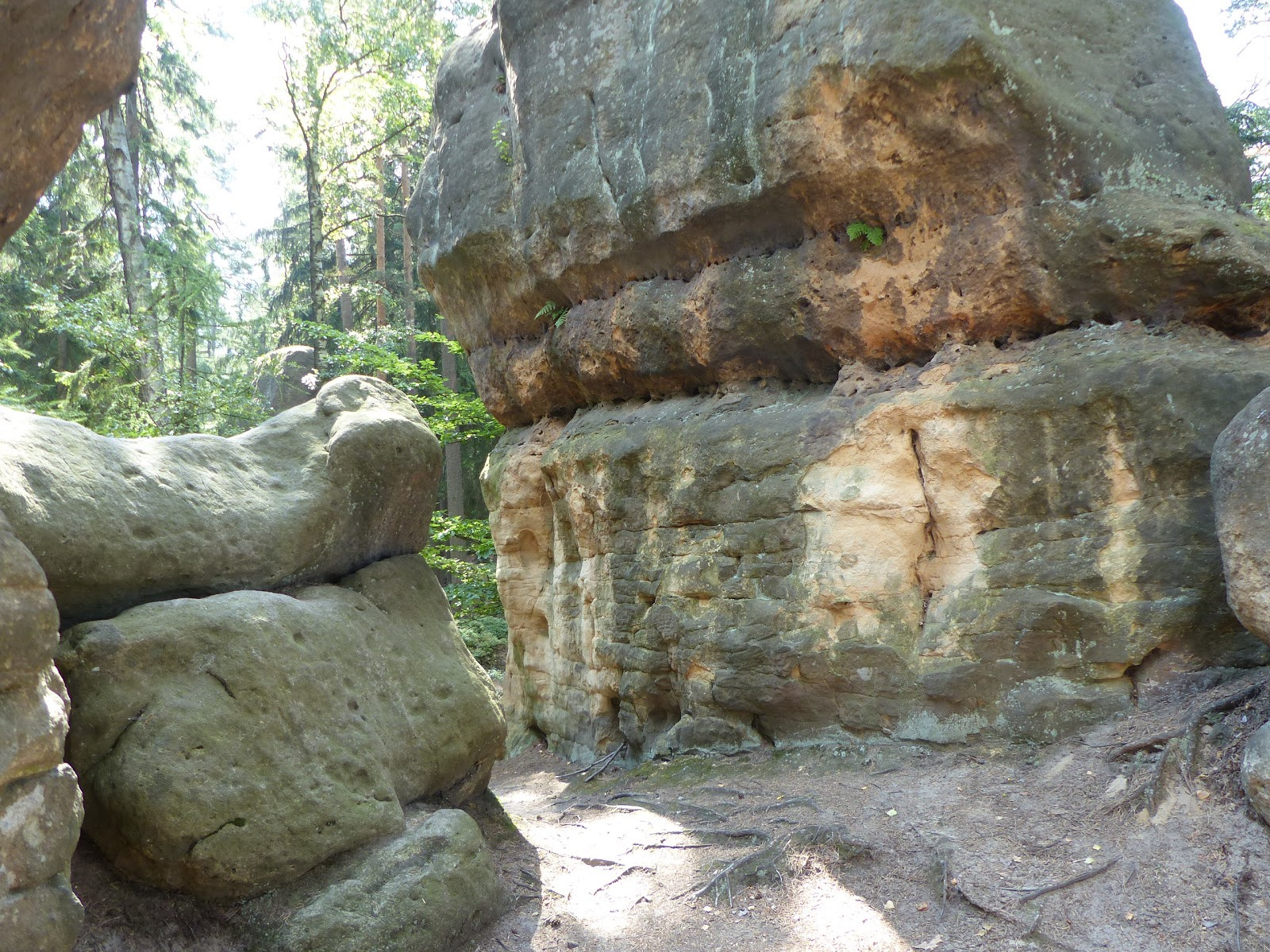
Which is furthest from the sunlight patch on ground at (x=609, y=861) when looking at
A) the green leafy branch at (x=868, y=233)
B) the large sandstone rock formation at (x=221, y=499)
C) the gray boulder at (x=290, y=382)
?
the gray boulder at (x=290, y=382)

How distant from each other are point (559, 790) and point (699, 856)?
117 inches

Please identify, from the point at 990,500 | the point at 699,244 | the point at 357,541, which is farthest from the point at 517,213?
the point at 990,500

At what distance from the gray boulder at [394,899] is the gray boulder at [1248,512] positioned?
4.18 m

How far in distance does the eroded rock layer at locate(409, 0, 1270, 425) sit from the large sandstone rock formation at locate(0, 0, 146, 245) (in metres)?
5.03

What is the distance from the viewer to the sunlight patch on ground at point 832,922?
14.1 feet

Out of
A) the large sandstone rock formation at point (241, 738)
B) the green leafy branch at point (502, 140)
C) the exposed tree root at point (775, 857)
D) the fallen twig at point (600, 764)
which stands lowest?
the fallen twig at point (600, 764)

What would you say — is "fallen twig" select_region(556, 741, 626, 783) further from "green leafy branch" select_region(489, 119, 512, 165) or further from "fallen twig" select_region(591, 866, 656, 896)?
"green leafy branch" select_region(489, 119, 512, 165)

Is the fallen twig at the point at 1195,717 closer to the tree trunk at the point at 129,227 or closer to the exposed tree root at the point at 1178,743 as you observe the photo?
the exposed tree root at the point at 1178,743

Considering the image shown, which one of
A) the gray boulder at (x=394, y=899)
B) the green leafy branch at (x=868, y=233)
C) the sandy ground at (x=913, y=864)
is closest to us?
the gray boulder at (x=394, y=899)

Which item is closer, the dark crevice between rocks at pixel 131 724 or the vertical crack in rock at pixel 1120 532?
the dark crevice between rocks at pixel 131 724

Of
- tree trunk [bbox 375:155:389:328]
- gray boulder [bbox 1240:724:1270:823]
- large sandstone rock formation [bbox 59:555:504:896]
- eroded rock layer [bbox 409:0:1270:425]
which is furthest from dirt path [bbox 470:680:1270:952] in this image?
tree trunk [bbox 375:155:389:328]

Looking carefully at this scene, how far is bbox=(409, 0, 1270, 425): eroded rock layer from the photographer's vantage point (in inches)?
247

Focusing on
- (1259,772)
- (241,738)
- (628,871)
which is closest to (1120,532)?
(1259,772)

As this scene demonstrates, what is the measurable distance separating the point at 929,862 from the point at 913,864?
0.31 ft
